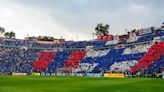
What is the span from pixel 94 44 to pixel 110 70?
28.1 m

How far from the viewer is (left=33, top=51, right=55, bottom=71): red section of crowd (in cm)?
13038

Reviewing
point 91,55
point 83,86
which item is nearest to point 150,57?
point 91,55

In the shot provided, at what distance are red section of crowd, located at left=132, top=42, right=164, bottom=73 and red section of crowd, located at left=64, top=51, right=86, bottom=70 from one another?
105ft

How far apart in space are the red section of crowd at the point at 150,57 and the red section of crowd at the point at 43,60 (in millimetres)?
44587

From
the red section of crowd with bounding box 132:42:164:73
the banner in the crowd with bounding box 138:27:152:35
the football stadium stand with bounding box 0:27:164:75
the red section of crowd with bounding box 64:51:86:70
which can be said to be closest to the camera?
the red section of crowd with bounding box 132:42:164:73

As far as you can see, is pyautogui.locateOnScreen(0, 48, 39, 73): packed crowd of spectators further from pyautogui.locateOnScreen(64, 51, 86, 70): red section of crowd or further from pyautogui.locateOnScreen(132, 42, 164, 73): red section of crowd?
pyautogui.locateOnScreen(132, 42, 164, 73): red section of crowd

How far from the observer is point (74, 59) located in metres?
129

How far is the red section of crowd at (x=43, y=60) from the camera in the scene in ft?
428

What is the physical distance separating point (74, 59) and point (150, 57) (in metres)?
38.9

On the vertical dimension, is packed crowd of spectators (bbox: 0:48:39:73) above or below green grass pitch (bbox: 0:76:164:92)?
above

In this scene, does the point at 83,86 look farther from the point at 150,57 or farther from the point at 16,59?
the point at 16,59

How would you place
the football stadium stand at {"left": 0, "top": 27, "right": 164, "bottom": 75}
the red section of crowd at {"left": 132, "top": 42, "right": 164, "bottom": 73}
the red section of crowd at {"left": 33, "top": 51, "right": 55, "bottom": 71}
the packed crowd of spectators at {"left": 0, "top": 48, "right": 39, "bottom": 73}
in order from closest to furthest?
the red section of crowd at {"left": 132, "top": 42, "right": 164, "bottom": 73} < the football stadium stand at {"left": 0, "top": 27, "right": 164, "bottom": 75} < the packed crowd of spectators at {"left": 0, "top": 48, "right": 39, "bottom": 73} < the red section of crowd at {"left": 33, "top": 51, "right": 55, "bottom": 71}

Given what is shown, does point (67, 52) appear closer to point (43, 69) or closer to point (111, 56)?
A: point (43, 69)

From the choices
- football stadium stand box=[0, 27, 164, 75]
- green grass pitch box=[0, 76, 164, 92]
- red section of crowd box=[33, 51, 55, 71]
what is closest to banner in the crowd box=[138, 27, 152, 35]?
football stadium stand box=[0, 27, 164, 75]
